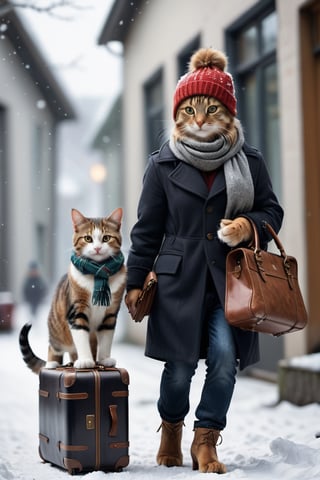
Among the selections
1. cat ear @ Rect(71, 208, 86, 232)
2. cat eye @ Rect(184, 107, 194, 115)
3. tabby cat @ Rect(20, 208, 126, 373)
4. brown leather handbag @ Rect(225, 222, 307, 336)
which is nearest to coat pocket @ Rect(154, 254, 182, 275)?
tabby cat @ Rect(20, 208, 126, 373)

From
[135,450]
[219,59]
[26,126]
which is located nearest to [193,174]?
[219,59]

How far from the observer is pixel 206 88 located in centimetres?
452

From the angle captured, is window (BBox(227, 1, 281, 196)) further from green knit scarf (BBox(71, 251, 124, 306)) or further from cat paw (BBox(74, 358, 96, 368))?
cat paw (BBox(74, 358, 96, 368))

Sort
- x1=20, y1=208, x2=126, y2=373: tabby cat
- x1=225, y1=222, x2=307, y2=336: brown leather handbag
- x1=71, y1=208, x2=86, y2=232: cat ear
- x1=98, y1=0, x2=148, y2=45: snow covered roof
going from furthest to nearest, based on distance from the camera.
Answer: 1. x1=98, y1=0, x2=148, y2=45: snow covered roof
2. x1=71, y1=208, x2=86, y2=232: cat ear
3. x1=20, y1=208, x2=126, y2=373: tabby cat
4. x1=225, y1=222, x2=307, y2=336: brown leather handbag

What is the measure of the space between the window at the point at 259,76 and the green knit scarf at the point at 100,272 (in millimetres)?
5016

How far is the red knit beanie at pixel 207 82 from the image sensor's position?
452 centimetres

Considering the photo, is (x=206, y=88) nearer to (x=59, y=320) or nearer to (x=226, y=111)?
(x=226, y=111)

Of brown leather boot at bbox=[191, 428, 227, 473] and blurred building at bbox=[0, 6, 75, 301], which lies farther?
Answer: blurred building at bbox=[0, 6, 75, 301]

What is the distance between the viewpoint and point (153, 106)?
12.9 metres

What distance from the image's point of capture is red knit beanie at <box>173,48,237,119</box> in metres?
4.52

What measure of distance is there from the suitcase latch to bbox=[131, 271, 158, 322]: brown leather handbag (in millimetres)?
524

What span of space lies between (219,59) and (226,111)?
1.06ft

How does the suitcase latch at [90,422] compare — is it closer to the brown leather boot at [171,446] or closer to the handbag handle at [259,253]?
the brown leather boot at [171,446]

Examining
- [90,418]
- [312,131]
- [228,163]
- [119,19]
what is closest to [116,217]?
[228,163]
